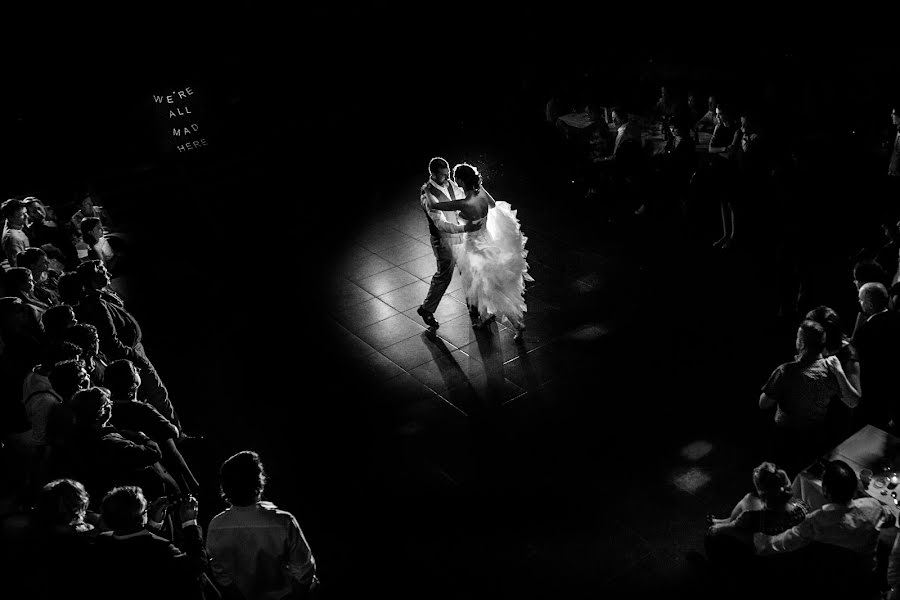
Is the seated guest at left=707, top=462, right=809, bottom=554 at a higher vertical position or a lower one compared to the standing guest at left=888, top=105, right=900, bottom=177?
lower

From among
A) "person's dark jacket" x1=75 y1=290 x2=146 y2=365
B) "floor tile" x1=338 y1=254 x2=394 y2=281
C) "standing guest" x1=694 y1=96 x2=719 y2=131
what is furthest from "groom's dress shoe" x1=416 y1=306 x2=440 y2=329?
"standing guest" x1=694 y1=96 x2=719 y2=131

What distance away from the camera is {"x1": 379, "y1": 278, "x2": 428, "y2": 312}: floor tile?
8.43m

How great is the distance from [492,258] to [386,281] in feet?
7.73

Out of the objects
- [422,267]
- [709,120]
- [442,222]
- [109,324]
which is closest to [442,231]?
[442,222]

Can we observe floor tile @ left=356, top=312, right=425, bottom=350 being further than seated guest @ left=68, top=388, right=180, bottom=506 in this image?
Yes

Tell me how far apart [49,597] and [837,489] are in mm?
4494

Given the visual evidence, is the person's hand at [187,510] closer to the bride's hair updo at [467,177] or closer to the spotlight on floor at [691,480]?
the spotlight on floor at [691,480]

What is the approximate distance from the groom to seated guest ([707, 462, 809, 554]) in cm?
363

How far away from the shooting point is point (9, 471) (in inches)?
236

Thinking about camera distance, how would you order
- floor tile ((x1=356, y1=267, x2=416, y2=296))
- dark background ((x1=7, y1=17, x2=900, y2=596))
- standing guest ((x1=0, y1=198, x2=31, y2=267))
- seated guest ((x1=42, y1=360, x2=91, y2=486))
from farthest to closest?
floor tile ((x1=356, y1=267, x2=416, y2=296)) → standing guest ((x1=0, y1=198, x2=31, y2=267)) → dark background ((x1=7, y1=17, x2=900, y2=596)) → seated guest ((x1=42, y1=360, x2=91, y2=486))

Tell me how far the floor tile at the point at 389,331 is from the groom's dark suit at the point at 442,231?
0.35 m

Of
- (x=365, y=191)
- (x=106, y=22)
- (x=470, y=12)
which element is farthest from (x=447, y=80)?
(x=106, y=22)

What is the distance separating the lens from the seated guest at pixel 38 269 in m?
7.05

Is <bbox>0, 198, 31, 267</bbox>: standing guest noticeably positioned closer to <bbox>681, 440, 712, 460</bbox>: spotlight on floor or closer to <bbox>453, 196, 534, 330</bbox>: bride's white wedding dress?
<bbox>453, 196, 534, 330</bbox>: bride's white wedding dress
